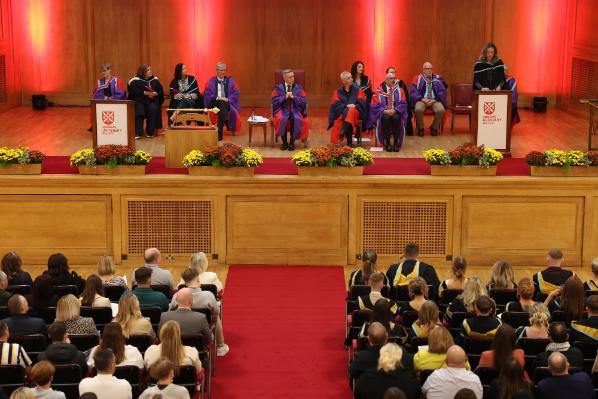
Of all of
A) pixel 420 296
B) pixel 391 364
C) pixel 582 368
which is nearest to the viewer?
pixel 391 364

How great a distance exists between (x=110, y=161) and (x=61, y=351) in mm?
5657

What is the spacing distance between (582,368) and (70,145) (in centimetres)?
1029

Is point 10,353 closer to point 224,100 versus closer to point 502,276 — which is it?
point 502,276

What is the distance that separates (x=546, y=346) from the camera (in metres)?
8.59

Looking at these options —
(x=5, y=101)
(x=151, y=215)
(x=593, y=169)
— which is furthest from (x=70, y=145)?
(x=593, y=169)

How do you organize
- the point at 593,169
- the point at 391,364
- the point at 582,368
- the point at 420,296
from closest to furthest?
the point at 391,364 < the point at 582,368 < the point at 420,296 < the point at 593,169

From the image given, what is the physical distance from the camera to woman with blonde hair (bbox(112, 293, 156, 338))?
8.91 m

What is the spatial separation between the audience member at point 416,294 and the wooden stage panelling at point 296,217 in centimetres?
408

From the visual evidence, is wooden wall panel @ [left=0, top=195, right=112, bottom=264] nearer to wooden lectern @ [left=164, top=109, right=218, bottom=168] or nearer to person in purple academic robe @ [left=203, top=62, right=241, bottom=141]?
wooden lectern @ [left=164, top=109, right=218, bottom=168]

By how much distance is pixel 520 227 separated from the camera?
1366 cm

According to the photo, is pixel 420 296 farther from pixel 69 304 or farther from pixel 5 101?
pixel 5 101

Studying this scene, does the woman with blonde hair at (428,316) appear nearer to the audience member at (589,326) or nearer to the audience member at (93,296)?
the audience member at (589,326)

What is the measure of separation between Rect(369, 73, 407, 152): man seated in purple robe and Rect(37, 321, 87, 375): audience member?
29.3ft

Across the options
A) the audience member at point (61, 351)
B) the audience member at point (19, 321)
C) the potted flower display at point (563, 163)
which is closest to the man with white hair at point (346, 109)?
the potted flower display at point (563, 163)
